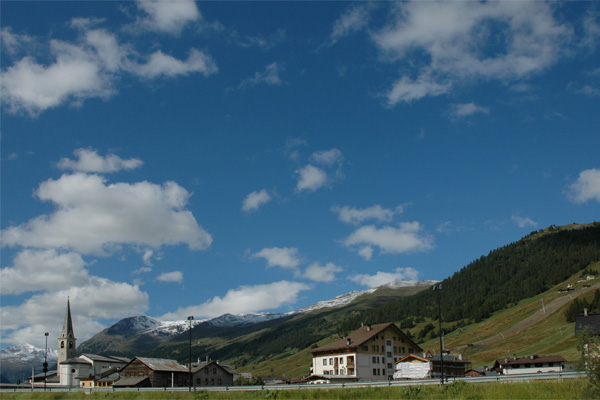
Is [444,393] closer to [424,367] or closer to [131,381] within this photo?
[424,367]

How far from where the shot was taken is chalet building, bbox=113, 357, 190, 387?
99562 millimetres

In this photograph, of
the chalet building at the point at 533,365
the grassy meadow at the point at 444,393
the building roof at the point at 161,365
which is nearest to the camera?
the grassy meadow at the point at 444,393

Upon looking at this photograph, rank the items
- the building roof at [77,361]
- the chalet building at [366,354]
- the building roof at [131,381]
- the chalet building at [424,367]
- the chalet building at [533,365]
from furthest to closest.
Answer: the building roof at [77,361] < the chalet building at [533,365] < the building roof at [131,381] < the chalet building at [366,354] < the chalet building at [424,367]

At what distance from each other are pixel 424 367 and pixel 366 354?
34.6 ft

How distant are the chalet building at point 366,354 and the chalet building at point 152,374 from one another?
26.7 m

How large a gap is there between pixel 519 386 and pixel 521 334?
158700mm

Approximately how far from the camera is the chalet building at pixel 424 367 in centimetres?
8800

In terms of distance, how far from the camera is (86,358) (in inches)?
6432

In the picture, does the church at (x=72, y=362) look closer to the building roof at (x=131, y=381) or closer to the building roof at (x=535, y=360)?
the building roof at (x=131, y=381)

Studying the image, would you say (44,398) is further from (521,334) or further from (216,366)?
(521,334)

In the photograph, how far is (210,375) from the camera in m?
105

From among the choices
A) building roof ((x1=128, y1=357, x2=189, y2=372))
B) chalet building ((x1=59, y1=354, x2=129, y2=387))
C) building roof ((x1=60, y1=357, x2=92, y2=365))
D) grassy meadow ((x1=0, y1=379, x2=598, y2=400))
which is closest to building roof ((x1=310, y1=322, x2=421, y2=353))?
building roof ((x1=128, y1=357, x2=189, y2=372))

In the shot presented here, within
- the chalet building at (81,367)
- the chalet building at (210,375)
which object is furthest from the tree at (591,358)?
the chalet building at (81,367)

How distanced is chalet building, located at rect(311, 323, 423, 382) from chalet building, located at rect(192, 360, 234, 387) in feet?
63.8
